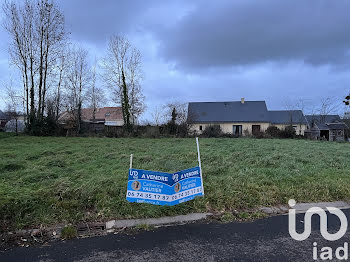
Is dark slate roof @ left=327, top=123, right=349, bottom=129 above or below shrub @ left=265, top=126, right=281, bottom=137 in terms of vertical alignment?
above

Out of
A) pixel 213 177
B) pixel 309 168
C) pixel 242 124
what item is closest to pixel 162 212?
pixel 213 177

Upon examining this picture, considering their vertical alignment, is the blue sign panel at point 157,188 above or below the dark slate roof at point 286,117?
below

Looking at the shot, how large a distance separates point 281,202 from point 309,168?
8.90ft

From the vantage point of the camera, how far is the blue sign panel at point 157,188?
3393 millimetres

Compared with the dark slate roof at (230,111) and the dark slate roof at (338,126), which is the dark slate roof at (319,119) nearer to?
the dark slate roof at (338,126)

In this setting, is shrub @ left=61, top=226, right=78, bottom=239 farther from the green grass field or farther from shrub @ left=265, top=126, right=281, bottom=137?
shrub @ left=265, top=126, right=281, bottom=137

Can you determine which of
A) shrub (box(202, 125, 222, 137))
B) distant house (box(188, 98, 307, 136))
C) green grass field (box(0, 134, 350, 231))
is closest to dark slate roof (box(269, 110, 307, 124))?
distant house (box(188, 98, 307, 136))

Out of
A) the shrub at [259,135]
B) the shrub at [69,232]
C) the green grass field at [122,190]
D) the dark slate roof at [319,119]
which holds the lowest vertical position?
the shrub at [69,232]

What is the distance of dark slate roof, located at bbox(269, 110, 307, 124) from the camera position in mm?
35938

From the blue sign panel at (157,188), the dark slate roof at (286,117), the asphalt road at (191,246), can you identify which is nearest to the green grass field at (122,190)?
the blue sign panel at (157,188)

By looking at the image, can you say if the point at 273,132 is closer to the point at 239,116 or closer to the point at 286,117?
the point at 239,116

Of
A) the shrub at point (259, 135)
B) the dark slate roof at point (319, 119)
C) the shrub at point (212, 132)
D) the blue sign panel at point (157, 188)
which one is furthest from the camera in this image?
the dark slate roof at point (319, 119)

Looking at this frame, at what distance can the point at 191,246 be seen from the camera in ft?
8.69

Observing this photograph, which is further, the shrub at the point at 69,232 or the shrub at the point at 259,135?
the shrub at the point at 259,135
